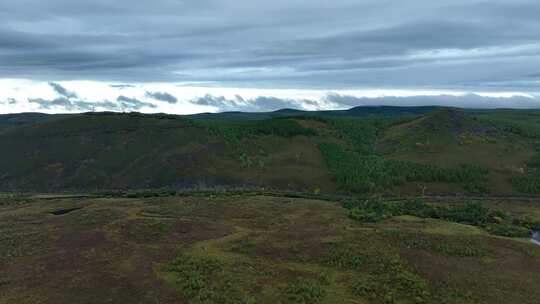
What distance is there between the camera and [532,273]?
64312mm

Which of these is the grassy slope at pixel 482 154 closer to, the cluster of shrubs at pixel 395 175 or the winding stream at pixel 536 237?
the cluster of shrubs at pixel 395 175

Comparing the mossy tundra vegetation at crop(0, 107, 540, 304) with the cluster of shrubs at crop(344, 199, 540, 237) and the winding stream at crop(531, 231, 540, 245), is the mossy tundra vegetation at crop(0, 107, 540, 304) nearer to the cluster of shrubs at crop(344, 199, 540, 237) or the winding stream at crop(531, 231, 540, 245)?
the cluster of shrubs at crop(344, 199, 540, 237)

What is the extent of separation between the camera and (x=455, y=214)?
101 meters

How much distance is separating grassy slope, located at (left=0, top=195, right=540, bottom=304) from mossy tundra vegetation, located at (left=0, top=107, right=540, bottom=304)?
0.86 feet

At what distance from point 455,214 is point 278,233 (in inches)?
1693

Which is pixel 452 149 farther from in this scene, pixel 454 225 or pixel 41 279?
pixel 41 279

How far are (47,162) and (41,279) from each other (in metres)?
141

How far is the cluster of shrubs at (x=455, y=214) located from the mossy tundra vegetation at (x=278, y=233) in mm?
379

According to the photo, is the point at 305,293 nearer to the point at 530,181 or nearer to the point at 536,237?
the point at 536,237

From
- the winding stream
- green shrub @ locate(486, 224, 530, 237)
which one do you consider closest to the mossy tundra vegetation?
green shrub @ locate(486, 224, 530, 237)

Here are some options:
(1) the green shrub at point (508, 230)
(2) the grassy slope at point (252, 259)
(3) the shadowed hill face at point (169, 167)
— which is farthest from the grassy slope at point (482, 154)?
(2) the grassy slope at point (252, 259)

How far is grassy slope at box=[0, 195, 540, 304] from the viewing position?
55.2m

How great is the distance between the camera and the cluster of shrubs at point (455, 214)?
90.3 meters

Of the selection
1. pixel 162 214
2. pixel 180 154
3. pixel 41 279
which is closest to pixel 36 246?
pixel 41 279
